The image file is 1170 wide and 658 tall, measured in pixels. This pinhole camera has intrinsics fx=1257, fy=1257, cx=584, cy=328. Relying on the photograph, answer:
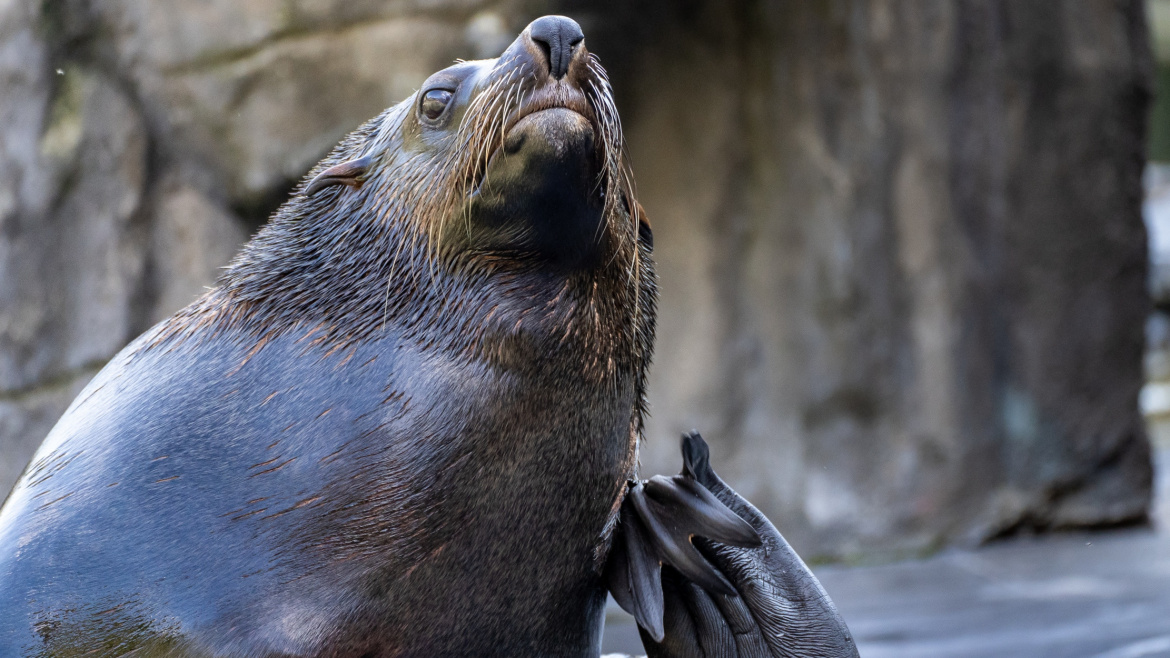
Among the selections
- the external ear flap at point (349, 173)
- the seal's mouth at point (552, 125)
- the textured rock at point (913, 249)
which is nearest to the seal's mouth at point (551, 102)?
the seal's mouth at point (552, 125)

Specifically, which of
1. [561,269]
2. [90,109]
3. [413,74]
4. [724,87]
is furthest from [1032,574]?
[90,109]

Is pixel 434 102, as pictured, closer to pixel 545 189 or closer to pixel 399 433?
pixel 545 189

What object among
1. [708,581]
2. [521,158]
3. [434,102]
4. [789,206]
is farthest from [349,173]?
[789,206]

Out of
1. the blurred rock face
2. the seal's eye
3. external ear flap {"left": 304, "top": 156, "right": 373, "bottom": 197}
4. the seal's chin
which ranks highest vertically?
the blurred rock face

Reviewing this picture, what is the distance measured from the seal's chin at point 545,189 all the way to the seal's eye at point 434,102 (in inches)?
10.0

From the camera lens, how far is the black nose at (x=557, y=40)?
2.27 m

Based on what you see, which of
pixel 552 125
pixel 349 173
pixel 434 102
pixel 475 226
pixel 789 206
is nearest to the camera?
pixel 552 125

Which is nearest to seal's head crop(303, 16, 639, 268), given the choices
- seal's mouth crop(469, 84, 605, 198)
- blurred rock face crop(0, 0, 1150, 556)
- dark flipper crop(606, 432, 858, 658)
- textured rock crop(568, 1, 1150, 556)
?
seal's mouth crop(469, 84, 605, 198)

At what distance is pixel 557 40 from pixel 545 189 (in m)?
0.27

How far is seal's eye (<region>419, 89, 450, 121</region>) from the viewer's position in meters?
2.50

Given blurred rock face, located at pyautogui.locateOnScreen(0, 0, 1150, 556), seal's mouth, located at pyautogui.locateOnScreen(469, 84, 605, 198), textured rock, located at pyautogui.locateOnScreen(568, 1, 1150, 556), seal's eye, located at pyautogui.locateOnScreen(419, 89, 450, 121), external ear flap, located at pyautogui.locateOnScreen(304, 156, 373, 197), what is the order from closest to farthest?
seal's mouth, located at pyautogui.locateOnScreen(469, 84, 605, 198)
seal's eye, located at pyautogui.locateOnScreen(419, 89, 450, 121)
external ear flap, located at pyautogui.locateOnScreen(304, 156, 373, 197)
blurred rock face, located at pyautogui.locateOnScreen(0, 0, 1150, 556)
textured rock, located at pyautogui.locateOnScreen(568, 1, 1150, 556)

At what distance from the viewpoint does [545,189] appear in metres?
2.29

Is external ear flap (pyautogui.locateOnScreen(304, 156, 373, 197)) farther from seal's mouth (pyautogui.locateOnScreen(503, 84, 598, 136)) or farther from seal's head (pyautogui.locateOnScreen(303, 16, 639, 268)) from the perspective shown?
seal's mouth (pyautogui.locateOnScreen(503, 84, 598, 136))

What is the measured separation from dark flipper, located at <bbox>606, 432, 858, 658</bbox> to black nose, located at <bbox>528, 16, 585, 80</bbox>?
0.92 metres
